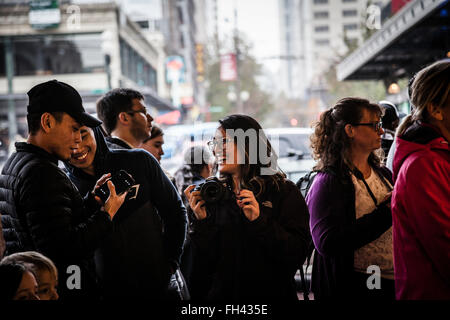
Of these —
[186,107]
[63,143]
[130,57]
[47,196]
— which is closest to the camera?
[47,196]

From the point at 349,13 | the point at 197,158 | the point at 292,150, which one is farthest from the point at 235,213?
the point at 349,13

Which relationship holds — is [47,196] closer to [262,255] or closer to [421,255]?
[262,255]

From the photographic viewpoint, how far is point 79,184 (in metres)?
2.83

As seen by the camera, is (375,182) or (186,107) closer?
(375,182)

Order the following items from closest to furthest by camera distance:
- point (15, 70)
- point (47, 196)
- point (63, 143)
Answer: point (47, 196) → point (63, 143) → point (15, 70)

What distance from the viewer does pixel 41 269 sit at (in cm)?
204

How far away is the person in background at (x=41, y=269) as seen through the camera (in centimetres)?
203

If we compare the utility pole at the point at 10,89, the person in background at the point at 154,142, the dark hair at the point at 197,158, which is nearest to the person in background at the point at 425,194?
the dark hair at the point at 197,158

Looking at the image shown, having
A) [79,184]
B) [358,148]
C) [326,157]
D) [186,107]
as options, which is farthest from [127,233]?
[186,107]

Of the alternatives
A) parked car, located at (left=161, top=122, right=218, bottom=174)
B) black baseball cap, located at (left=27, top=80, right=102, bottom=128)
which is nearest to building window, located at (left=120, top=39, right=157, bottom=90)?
parked car, located at (left=161, top=122, right=218, bottom=174)

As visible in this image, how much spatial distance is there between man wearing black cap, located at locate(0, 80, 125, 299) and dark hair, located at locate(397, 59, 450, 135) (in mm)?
1572

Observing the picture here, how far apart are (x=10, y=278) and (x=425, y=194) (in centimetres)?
182

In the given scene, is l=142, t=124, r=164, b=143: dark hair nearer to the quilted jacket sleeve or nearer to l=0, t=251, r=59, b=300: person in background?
the quilted jacket sleeve

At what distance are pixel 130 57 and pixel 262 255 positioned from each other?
29.9m
